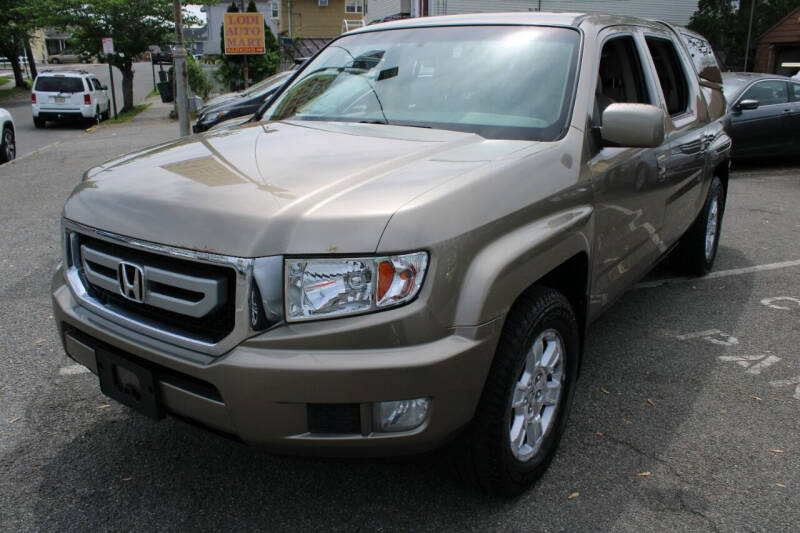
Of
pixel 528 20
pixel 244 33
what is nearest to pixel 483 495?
pixel 528 20

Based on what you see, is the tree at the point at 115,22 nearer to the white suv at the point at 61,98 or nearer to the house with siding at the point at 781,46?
the white suv at the point at 61,98

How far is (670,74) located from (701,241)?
4.87 ft

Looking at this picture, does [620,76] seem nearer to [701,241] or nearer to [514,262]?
[514,262]

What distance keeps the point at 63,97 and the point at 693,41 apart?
2166 centimetres

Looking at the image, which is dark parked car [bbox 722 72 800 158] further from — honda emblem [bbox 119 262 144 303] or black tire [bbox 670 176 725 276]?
honda emblem [bbox 119 262 144 303]

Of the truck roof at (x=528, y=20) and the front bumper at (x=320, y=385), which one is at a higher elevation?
the truck roof at (x=528, y=20)

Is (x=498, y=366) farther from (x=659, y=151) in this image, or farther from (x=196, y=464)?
(x=659, y=151)

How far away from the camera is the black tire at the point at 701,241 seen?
511 centimetres

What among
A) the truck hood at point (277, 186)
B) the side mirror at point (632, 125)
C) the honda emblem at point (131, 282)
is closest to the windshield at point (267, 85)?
the truck hood at point (277, 186)

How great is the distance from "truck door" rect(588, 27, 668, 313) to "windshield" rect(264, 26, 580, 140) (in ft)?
0.79

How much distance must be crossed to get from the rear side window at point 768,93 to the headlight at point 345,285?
10646 mm

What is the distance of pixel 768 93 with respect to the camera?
11109mm

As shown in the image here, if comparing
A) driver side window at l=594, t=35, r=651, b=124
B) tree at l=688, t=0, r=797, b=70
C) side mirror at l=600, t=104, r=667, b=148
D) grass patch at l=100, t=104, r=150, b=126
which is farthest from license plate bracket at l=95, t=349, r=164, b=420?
tree at l=688, t=0, r=797, b=70

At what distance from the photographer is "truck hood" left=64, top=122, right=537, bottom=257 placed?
208cm
